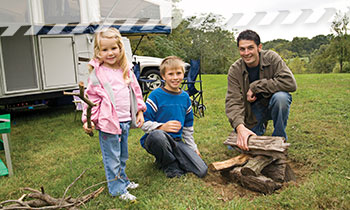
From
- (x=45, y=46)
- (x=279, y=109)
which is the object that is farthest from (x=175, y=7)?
(x=279, y=109)

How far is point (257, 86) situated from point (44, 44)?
4539mm

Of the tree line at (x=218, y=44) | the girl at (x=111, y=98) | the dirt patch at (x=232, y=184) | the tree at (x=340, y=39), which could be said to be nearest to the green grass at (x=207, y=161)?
the dirt patch at (x=232, y=184)

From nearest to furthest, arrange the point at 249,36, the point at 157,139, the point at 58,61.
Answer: the point at 157,139 → the point at 249,36 → the point at 58,61

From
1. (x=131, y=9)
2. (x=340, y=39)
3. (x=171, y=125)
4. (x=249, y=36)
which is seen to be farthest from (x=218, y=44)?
(x=171, y=125)

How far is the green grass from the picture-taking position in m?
2.13

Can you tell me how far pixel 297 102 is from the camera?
576 cm

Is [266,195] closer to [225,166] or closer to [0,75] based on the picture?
[225,166]

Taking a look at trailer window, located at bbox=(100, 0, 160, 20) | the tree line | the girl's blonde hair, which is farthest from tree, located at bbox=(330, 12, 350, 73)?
the girl's blonde hair

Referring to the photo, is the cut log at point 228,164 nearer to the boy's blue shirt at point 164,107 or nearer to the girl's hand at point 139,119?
the boy's blue shirt at point 164,107

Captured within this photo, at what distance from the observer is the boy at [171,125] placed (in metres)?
2.61

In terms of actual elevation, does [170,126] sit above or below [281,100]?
below

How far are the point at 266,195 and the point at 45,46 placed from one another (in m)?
5.21

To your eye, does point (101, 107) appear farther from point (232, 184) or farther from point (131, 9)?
point (131, 9)

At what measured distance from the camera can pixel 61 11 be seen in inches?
237
